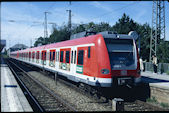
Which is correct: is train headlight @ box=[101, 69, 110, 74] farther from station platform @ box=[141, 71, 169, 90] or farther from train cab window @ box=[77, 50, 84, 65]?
station platform @ box=[141, 71, 169, 90]

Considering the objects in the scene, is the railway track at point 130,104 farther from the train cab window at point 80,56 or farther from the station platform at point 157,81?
the train cab window at point 80,56

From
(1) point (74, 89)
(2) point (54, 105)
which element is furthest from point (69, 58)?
(2) point (54, 105)

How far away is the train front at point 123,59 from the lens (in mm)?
9409

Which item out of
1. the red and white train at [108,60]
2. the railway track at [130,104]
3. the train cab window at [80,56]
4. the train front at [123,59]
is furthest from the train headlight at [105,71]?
the train cab window at [80,56]

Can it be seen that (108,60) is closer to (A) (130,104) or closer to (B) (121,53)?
(B) (121,53)

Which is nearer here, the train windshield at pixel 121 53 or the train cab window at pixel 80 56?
the train windshield at pixel 121 53

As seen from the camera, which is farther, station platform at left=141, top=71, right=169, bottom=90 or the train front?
station platform at left=141, top=71, right=169, bottom=90

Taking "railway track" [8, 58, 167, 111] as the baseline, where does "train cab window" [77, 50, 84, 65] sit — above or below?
above

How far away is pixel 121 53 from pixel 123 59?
297 millimetres

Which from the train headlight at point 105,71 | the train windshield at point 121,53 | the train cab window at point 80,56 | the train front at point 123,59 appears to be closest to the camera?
the train headlight at point 105,71

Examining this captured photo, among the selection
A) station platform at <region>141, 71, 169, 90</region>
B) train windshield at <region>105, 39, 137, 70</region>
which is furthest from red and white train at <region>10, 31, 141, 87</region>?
station platform at <region>141, 71, 169, 90</region>

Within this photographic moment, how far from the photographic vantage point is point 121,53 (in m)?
9.79

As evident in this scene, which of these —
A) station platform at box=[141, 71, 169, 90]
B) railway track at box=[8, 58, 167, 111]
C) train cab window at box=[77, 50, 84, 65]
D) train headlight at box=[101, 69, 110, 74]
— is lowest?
railway track at box=[8, 58, 167, 111]

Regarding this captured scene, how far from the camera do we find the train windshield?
9.53 m
